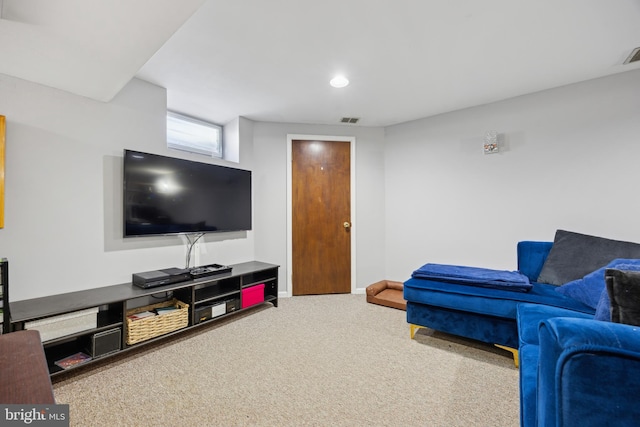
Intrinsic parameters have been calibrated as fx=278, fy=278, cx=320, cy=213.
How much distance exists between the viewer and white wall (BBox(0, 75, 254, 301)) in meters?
1.93

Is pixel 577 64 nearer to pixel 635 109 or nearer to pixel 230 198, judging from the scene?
pixel 635 109

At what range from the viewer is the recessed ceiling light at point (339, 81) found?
2.55 meters

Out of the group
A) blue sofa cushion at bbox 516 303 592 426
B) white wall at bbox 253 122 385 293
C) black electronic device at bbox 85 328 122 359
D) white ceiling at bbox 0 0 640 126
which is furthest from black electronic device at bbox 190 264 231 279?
blue sofa cushion at bbox 516 303 592 426

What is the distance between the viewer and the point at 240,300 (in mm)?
2846

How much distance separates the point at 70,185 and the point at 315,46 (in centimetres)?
216

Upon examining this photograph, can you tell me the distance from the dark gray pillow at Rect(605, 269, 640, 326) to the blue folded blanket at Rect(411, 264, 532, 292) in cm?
139

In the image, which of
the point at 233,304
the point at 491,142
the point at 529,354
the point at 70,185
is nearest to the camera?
the point at 529,354

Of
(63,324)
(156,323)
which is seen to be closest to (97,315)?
(63,324)

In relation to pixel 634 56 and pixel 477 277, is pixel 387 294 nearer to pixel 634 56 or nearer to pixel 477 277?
pixel 477 277

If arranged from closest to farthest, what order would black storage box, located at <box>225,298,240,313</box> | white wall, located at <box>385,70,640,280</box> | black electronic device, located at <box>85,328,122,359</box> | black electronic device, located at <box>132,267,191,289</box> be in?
black electronic device, located at <box>85,328,122,359</box>
black electronic device, located at <box>132,267,191,289</box>
white wall, located at <box>385,70,640,280</box>
black storage box, located at <box>225,298,240,313</box>

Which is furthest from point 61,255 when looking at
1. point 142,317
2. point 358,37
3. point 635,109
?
point 635,109

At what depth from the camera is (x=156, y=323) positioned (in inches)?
87.3

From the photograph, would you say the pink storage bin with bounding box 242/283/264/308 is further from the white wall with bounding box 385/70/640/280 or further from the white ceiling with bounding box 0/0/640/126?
the white ceiling with bounding box 0/0/640/126

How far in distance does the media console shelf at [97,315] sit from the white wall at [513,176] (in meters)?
2.51
